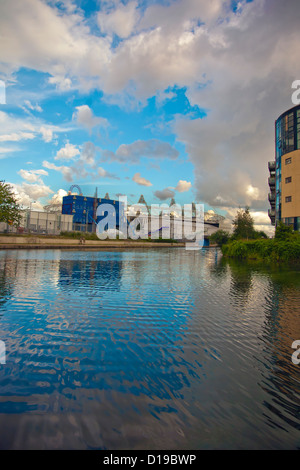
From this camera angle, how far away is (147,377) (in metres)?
4.06

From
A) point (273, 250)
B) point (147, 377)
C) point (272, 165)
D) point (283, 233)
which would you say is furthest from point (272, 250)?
point (272, 165)

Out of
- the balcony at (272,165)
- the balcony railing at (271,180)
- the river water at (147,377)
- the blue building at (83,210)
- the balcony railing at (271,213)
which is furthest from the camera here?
the blue building at (83,210)

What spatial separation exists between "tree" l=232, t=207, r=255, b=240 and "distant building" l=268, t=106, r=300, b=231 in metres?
6.52

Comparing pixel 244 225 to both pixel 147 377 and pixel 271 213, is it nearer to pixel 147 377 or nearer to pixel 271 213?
pixel 271 213

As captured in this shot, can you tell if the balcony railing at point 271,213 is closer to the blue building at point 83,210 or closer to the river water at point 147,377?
the river water at point 147,377

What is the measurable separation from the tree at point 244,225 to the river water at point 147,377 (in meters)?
45.9

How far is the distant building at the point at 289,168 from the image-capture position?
4116 centimetres

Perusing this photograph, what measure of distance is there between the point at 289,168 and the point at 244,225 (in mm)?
13604

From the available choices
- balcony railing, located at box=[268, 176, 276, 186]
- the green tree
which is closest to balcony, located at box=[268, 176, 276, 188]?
balcony railing, located at box=[268, 176, 276, 186]

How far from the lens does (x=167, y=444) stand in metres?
2.78

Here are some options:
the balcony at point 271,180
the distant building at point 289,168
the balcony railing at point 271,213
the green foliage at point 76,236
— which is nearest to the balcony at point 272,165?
the balcony at point 271,180

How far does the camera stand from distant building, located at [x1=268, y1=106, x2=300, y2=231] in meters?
41.2
